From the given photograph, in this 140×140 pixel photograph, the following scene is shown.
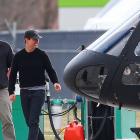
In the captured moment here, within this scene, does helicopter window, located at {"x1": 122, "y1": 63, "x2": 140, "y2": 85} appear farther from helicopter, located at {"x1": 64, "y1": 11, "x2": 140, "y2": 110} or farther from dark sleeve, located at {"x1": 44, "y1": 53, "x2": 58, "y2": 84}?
dark sleeve, located at {"x1": 44, "y1": 53, "x2": 58, "y2": 84}

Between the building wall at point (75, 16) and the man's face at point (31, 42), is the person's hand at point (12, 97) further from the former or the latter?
the building wall at point (75, 16)

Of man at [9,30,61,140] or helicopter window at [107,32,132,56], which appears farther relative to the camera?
man at [9,30,61,140]

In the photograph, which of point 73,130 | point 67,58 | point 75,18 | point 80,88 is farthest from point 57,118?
point 75,18

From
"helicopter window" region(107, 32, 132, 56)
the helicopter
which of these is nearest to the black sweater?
the helicopter

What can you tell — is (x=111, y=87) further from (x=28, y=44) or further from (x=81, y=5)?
(x=81, y=5)

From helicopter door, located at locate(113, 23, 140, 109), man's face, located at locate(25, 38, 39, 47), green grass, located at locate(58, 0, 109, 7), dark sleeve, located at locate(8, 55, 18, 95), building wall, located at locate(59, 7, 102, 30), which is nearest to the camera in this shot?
helicopter door, located at locate(113, 23, 140, 109)

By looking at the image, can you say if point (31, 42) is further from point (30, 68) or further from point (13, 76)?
point (13, 76)

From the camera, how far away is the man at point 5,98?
14.2 metres

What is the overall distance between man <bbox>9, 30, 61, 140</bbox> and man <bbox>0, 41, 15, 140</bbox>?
201mm

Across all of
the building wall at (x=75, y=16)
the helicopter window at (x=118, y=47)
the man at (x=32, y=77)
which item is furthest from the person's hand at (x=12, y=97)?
the building wall at (x=75, y=16)

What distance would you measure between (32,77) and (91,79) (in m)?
1.30

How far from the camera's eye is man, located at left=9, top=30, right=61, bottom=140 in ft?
45.9

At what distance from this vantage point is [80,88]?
13.1 m

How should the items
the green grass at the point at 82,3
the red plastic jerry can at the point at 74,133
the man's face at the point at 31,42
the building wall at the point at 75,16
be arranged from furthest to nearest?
the green grass at the point at 82,3, the building wall at the point at 75,16, the red plastic jerry can at the point at 74,133, the man's face at the point at 31,42
